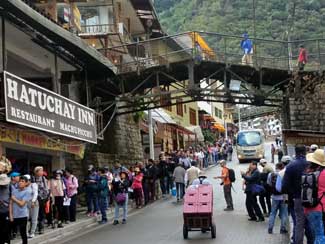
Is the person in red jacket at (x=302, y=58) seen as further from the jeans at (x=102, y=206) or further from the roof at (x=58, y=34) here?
the jeans at (x=102, y=206)

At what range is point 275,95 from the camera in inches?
1194

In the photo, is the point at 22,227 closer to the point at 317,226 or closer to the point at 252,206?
the point at 317,226

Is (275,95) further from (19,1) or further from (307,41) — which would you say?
(19,1)

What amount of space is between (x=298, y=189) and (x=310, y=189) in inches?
32.8

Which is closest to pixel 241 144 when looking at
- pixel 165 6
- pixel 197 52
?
pixel 197 52

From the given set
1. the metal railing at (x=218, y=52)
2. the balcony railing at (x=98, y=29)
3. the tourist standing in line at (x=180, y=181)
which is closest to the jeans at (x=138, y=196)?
the tourist standing in line at (x=180, y=181)

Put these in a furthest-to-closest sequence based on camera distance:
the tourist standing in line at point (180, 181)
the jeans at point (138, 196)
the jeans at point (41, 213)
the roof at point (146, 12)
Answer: the roof at point (146, 12)
the tourist standing in line at point (180, 181)
the jeans at point (138, 196)
the jeans at point (41, 213)

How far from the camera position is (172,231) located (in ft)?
50.7

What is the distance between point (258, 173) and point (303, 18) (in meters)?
20.5

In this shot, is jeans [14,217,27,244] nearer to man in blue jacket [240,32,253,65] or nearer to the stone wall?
man in blue jacket [240,32,253,65]

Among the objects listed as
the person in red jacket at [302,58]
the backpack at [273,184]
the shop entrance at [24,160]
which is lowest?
the backpack at [273,184]

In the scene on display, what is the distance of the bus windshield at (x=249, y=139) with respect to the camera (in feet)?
165

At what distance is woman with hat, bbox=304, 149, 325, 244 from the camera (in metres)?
8.78

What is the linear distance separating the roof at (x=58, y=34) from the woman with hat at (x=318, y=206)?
868 centimetres
